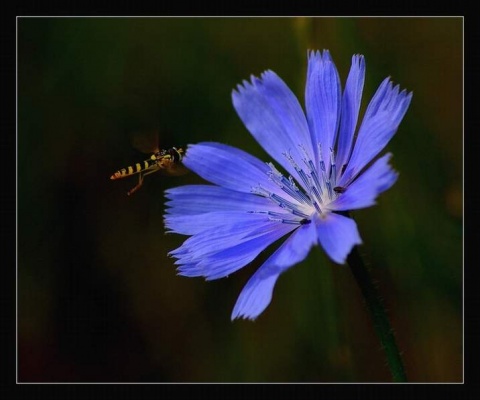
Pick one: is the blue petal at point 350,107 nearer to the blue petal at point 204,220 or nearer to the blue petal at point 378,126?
the blue petal at point 378,126

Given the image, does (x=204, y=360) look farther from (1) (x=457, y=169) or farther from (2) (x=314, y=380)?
(1) (x=457, y=169)

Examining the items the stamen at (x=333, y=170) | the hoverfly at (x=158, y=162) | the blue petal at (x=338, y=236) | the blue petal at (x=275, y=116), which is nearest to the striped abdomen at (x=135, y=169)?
the hoverfly at (x=158, y=162)

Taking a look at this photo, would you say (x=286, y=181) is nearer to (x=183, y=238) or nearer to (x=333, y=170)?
(x=333, y=170)

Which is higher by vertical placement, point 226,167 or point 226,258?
point 226,167

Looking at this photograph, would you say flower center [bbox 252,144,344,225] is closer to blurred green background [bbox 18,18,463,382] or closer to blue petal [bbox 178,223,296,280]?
blue petal [bbox 178,223,296,280]

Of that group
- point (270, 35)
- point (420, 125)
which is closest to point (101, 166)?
point (270, 35)

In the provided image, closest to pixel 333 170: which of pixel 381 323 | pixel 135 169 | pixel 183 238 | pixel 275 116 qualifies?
pixel 275 116
